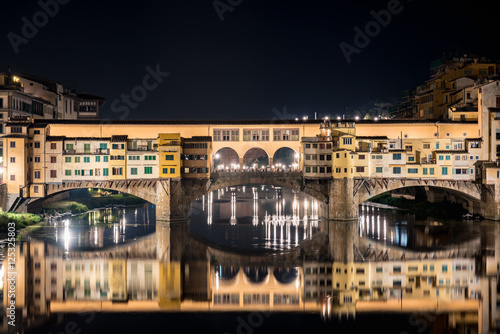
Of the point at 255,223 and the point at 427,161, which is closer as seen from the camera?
the point at 427,161

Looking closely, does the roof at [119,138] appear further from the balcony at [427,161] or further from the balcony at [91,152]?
the balcony at [427,161]

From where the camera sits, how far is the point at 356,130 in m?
→ 55.6

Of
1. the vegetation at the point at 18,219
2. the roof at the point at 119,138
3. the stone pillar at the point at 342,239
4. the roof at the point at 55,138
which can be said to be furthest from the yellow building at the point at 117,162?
the stone pillar at the point at 342,239

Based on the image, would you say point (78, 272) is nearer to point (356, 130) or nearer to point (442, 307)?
point (442, 307)

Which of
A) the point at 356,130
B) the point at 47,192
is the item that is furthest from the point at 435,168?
the point at 47,192

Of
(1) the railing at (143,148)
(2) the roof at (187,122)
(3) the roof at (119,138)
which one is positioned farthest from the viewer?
(2) the roof at (187,122)

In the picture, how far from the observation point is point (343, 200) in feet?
167

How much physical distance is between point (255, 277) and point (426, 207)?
107ft

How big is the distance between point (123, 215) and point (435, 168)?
32596 mm

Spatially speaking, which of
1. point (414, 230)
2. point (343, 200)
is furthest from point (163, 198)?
point (414, 230)

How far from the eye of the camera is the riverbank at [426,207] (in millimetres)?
54750

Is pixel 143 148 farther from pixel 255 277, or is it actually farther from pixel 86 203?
pixel 255 277

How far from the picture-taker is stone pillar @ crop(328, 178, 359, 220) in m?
50.7

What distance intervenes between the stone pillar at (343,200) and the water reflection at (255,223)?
2339mm
